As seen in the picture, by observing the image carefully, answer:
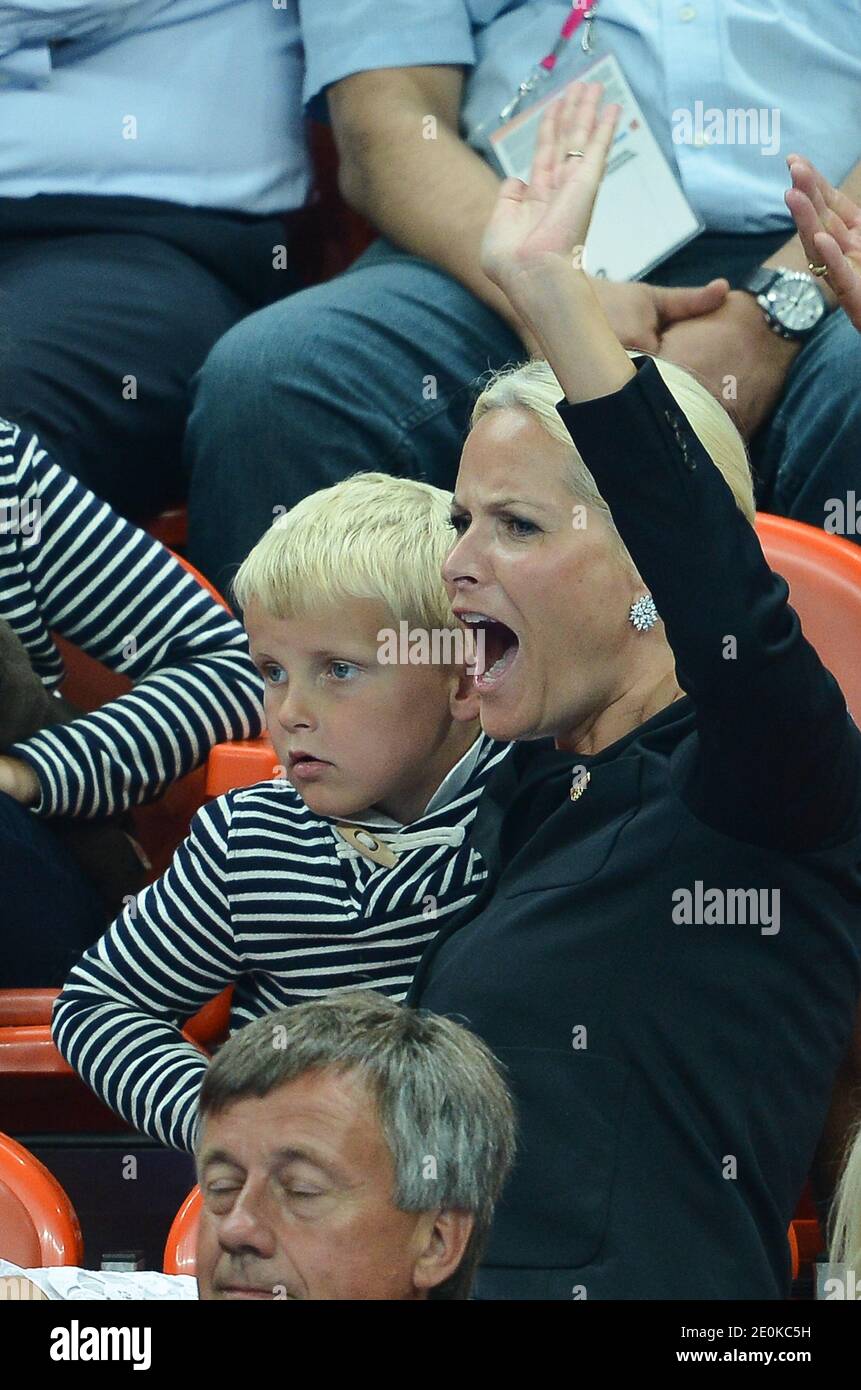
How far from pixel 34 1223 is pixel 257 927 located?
0.21 m

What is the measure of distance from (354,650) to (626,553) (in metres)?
0.18

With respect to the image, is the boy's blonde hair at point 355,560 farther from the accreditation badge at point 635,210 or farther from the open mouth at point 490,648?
the accreditation badge at point 635,210

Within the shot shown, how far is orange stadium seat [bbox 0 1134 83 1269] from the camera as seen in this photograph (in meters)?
1.07

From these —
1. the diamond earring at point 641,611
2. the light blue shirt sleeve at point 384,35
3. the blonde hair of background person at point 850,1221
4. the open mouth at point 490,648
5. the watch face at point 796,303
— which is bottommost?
the blonde hair of background person at point 850,1221

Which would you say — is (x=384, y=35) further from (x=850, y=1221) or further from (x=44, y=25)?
(x=850, y=1221)

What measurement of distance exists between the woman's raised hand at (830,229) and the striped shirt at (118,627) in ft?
1.75

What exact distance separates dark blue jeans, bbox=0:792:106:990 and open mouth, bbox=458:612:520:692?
0.38 metres

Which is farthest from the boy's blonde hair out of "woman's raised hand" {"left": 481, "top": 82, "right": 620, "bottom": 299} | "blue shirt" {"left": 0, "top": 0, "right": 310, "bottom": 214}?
"blue shirt" {"left": 0, "top": 0, "right": 310, "bottom": 214}

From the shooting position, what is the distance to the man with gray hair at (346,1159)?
2.63ft

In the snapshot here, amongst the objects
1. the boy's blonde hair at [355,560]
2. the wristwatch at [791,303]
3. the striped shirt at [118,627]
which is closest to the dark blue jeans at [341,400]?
the wristwatch at [791,303]

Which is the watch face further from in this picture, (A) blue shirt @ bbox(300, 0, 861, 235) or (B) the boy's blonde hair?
(B) the boy's blonde hair

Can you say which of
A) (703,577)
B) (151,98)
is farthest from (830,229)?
(151,98)

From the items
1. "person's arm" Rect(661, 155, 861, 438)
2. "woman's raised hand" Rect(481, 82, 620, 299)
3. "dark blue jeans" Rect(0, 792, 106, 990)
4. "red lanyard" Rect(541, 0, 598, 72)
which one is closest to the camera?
"woman's raised hand" Rect(481, 82, 620, 299)

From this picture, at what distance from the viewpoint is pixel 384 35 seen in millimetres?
1684
